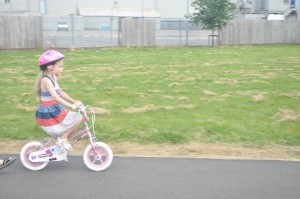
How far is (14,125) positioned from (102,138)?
6.23 feet

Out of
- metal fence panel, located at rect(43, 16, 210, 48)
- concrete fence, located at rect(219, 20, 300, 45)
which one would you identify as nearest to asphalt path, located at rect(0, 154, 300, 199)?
metal fence panel, located at rect(43, 16, 210, 48)

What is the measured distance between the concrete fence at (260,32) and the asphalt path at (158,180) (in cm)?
2642

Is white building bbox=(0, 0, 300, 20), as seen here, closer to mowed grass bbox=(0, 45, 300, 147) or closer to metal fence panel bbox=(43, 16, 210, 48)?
metal fence panel bbox=(43, 16, 210, 48)

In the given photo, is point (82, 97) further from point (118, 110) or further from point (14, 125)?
point (14, 125)

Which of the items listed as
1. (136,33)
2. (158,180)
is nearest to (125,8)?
(136,33)

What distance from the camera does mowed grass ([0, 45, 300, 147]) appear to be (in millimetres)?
7379

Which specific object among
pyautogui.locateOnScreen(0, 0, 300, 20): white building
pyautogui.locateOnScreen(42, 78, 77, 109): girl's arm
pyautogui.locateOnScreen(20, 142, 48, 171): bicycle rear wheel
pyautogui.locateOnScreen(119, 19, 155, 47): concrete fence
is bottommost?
pyautogui.locateOnScreen(20, 142, 48, 171): bicycle rear wheel

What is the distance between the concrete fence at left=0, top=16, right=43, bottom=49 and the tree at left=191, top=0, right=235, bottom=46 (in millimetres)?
11059

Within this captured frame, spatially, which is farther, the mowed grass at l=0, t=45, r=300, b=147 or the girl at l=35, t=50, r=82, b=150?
the mowed grass at l=0, t=45, r=300, b=147

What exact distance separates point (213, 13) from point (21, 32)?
13012mm

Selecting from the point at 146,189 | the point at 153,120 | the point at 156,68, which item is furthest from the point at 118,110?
the point at 156,68

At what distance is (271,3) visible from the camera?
50375mm

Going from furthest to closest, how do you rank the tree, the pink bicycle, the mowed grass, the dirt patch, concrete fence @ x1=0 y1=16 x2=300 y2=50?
the tree, concrete fence @ x1=0 y1=16 x2=300 y2=50, the mowed grass, the dirt patch, the pink bicycle

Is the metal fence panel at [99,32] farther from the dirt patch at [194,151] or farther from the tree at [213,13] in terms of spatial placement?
the dirt patch at [194,151]
